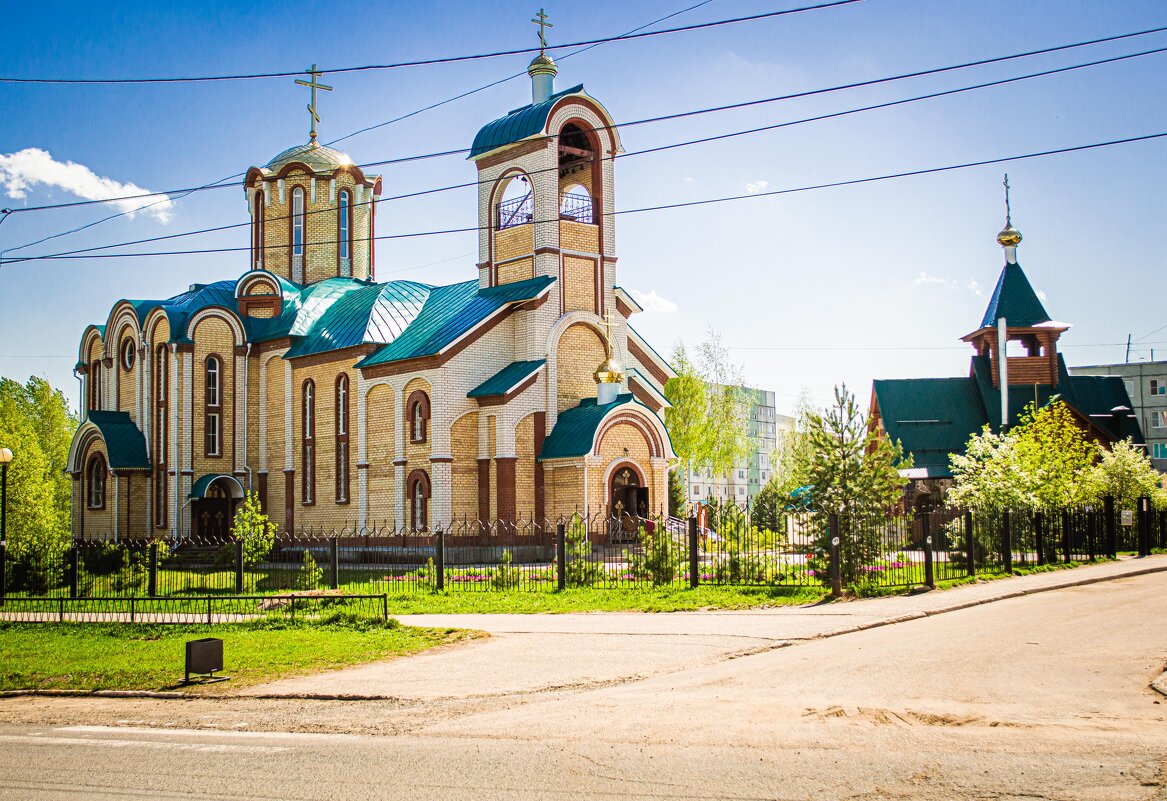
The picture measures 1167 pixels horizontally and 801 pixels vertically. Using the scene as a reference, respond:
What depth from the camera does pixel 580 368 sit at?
3053cm

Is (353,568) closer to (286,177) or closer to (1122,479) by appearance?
(286,177)

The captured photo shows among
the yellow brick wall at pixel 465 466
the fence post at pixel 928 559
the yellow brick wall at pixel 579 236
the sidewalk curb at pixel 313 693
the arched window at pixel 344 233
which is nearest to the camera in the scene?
the sidewalk curb at pixel 313 693

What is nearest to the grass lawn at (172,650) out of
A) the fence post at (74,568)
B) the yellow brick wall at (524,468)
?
the fence post at (74,568)

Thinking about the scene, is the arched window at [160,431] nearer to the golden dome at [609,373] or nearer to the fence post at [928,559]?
the golden dome at [609,373]

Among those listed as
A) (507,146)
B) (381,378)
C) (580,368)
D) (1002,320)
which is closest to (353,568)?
(381,378)

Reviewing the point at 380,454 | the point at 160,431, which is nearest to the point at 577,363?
the point at 380,454

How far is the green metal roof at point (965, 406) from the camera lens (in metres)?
41.1

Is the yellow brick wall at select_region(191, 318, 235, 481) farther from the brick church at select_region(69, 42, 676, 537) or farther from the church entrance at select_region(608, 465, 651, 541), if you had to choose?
the church entrance at select_region(608, 465, 651, 541)

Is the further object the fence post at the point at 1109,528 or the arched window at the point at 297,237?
the arched window at the point at 297,237

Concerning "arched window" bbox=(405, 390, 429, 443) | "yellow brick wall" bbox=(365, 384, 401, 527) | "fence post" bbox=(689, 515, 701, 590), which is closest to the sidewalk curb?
"fence post" bbox=(689, 515, 701, 590)

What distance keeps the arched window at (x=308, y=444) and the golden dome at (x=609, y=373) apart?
33.0 ft

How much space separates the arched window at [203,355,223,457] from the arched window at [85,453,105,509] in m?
4.03

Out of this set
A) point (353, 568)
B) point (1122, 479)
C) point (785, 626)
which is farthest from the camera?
point (1122, 479)

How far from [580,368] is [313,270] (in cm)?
1360
